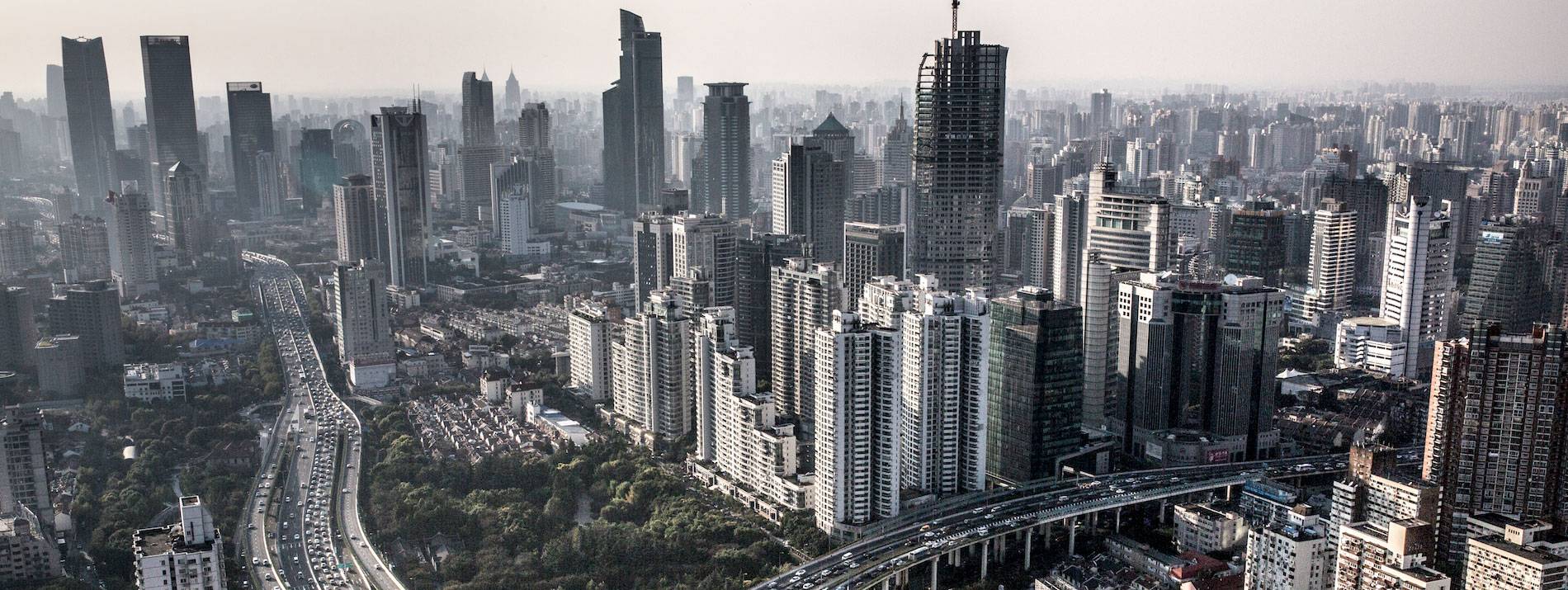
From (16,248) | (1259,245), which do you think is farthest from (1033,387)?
(16,248)

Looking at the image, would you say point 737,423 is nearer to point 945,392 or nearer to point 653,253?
point 945,392

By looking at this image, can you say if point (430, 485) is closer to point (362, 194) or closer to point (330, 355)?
point (330, 355)

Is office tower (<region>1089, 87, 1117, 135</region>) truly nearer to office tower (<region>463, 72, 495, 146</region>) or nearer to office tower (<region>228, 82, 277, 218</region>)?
office tower (<region>463, 72, 495, 146</region>)

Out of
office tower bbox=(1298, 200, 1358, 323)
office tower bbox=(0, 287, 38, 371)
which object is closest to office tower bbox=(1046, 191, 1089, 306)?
office tower bbox=(1298, 200, 1358, 323)

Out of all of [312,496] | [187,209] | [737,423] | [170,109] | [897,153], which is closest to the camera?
[312,496]

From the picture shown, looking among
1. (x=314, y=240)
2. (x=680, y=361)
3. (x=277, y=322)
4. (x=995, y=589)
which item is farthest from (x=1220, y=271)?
(x=314, y=240)

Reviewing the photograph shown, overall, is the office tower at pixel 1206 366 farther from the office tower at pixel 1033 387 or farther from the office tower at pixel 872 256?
the office tower at pixel 872 256
